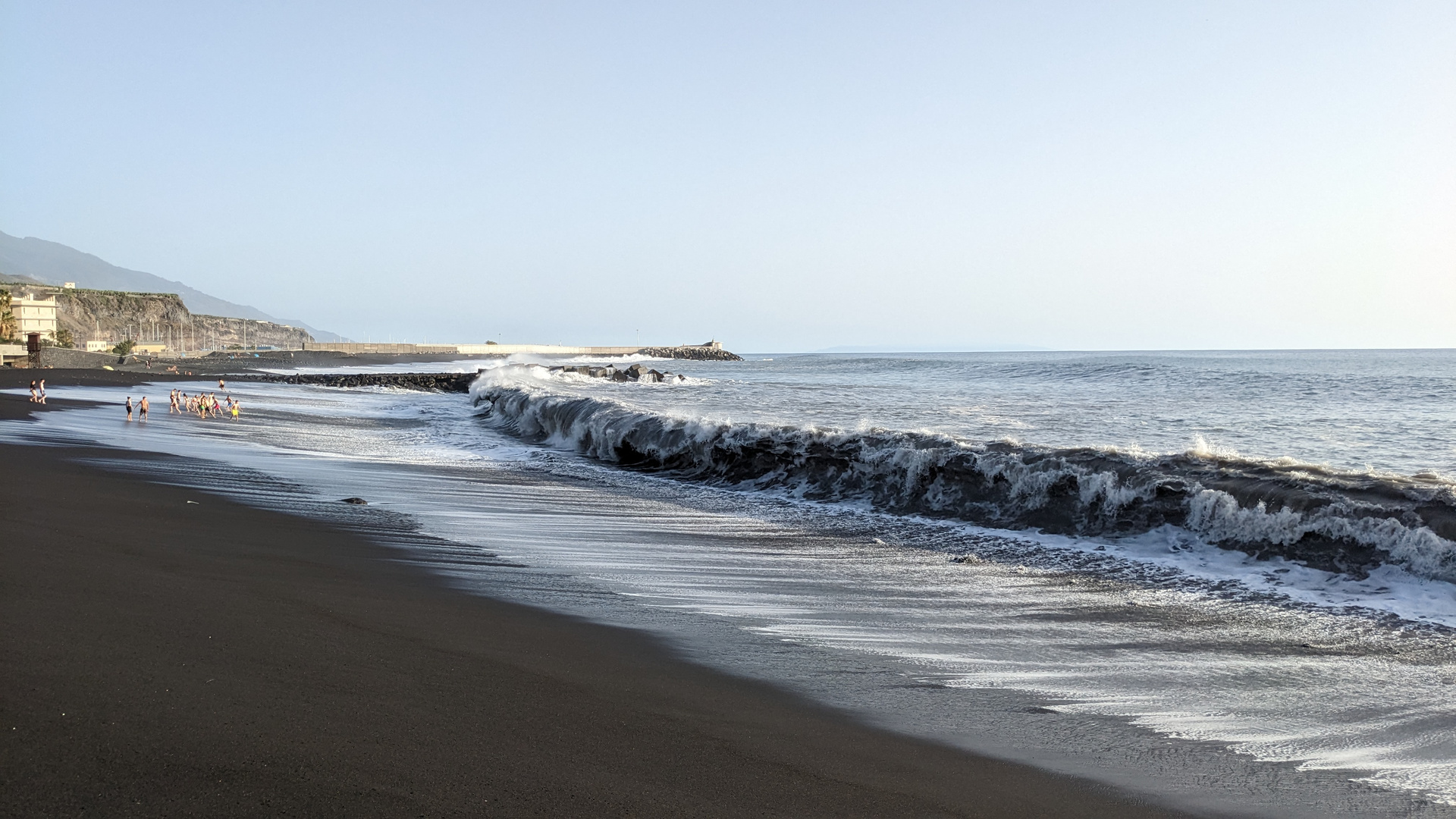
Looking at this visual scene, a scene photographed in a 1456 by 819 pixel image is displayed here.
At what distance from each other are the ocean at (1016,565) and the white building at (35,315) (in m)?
98.1

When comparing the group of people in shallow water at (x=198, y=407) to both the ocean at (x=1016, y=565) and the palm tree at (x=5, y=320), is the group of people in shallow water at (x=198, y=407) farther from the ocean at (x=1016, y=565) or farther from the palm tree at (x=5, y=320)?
the palm tree at (x=5, y=320)

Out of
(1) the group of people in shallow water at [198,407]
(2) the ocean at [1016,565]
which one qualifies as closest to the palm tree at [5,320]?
(1) the group of people in shallow water at [198,407]

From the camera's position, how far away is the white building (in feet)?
314

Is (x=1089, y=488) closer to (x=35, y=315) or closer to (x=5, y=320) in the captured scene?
(x=5, y=320)

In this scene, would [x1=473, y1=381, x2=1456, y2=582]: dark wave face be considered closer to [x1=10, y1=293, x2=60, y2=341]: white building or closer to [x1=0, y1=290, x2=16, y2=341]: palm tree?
[x1=0, y1=290, x2=16, y2=341]: palm tree

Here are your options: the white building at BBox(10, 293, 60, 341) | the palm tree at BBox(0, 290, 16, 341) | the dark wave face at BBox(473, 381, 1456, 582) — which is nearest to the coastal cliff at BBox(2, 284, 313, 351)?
the white building at BBox(10, 293, 60, 341)

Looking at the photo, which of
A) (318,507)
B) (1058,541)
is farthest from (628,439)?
(1058,541)

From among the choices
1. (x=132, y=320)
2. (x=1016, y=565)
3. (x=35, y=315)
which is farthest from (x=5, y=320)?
(x=1016, y=565)

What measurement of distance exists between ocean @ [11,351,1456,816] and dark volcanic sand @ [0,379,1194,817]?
49 cm

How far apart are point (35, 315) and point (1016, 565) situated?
400 ft

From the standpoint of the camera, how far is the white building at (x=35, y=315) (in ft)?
314

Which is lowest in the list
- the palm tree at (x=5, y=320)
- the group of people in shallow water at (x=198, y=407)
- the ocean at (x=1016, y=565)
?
the ocean at (x=1016, y=565)

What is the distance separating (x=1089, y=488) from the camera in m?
10.6

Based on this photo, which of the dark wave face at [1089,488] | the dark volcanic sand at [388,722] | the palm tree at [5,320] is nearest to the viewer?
the dark volcanic sand at [388,722]
